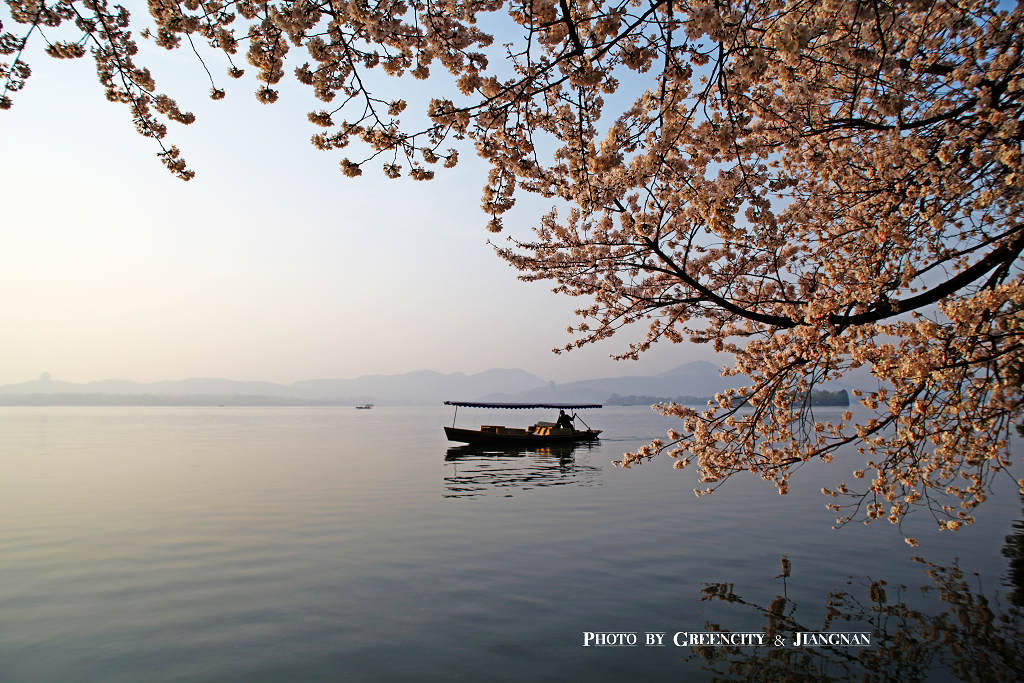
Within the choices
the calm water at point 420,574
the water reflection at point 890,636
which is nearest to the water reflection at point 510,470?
the calm water at point 420,574

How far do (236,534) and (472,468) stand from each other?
59.0 ft

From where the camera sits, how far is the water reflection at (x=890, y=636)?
324 inches

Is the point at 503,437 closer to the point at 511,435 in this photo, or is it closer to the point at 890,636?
the point at 511,435

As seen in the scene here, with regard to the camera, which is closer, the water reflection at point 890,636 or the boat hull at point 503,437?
the water reflection at point 890,636

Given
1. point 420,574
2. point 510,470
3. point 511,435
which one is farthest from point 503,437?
point 420,574

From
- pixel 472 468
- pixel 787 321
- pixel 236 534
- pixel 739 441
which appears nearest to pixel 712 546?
pixel 739 441

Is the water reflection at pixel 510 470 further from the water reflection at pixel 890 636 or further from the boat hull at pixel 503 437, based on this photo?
the water reflection at pixel 890 636

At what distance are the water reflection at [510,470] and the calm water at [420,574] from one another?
798mm

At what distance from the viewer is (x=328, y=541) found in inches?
639

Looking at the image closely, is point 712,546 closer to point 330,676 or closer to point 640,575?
point 640,575

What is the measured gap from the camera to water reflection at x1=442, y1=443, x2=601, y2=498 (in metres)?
26.5

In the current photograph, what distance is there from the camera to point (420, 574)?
42.8 ft

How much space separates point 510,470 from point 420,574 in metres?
20.3

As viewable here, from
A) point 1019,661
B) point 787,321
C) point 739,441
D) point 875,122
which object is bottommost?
point 1019,661
